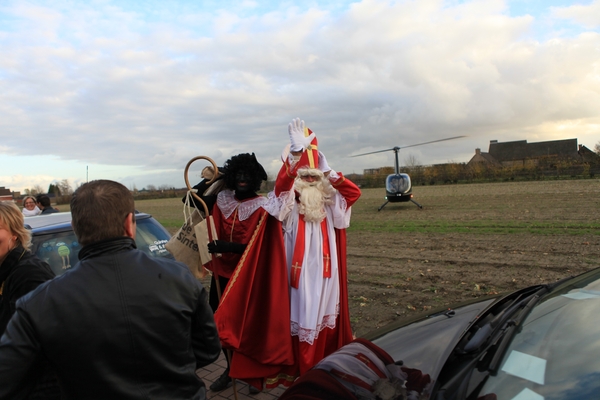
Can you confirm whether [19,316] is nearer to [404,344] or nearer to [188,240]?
[404,344]

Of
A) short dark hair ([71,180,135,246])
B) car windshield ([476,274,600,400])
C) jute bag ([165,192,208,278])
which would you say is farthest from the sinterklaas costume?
short dark hair ([71,180,135,246])

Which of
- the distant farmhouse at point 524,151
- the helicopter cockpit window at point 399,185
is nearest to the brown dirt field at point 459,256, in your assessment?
the helicopter cockpit window at point 399,185

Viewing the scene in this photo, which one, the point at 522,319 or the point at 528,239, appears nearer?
the point at 522,319

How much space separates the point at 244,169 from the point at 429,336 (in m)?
2.37

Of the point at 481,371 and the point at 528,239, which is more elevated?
the point at 481,371

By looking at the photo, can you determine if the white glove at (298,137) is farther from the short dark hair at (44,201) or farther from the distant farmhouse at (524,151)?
the distant farmhouse at (524,151)

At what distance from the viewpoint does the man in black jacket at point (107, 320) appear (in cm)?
133

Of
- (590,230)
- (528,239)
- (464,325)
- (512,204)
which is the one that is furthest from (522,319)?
(512,204)

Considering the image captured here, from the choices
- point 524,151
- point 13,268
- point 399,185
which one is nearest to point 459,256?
point 13,268

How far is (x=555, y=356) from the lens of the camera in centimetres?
153

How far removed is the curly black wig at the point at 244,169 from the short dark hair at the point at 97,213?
2448mm

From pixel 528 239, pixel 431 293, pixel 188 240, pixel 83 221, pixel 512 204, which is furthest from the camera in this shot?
pixel 512 204

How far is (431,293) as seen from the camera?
616 centimetres

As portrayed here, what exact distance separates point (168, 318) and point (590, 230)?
38.6 ft
